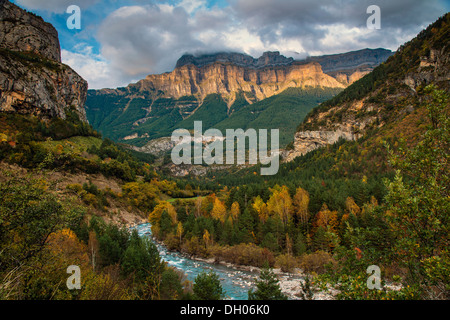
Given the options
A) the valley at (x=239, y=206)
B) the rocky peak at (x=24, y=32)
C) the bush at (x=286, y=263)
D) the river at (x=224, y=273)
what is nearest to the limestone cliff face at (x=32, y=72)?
the rocky peak at (x=24, y=32)

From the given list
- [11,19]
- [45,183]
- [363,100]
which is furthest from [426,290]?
[11,19]

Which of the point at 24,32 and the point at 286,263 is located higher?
the point at 24,32

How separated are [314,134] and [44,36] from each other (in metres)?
153

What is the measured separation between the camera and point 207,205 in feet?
234

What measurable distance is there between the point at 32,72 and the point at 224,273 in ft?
324

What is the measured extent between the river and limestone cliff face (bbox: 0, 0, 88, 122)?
70.6 m

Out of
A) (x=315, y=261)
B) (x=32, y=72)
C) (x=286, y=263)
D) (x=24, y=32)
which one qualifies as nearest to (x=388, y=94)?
(x=315, y=261)

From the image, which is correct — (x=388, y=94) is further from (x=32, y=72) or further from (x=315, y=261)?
(x=32, y=72)

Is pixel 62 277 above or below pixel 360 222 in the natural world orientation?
above

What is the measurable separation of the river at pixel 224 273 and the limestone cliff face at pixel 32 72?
7057cm

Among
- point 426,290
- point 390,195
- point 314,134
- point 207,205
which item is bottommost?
point 207,205

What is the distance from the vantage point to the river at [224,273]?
107 feet

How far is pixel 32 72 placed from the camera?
84.6 metres
